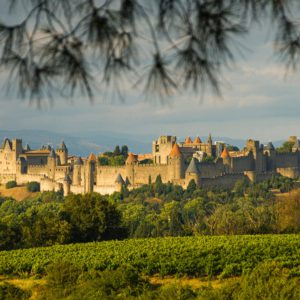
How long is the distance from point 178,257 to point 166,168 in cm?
4581

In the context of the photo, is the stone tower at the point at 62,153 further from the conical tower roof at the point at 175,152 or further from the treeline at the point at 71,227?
the treeline at the point at 71,227

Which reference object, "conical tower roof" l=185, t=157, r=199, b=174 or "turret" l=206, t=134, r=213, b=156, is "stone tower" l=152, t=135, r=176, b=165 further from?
"turret" l=206, t=134, r=213, b=156

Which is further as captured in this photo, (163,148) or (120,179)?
(163,148)

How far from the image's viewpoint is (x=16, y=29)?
4.03 meters

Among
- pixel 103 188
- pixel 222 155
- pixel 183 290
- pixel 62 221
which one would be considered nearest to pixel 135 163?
pixel 103 188

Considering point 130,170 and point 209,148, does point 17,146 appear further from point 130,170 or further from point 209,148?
point 209,148

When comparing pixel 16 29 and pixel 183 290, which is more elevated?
pixel 16 29

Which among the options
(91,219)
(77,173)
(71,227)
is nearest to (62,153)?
(77,173)

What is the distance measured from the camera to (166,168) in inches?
2670

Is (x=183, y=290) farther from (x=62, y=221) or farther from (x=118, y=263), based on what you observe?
(x=62, y=221)

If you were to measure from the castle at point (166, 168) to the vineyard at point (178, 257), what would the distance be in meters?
42.3

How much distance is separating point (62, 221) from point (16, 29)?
2637 centimetres

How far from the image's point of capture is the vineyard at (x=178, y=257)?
848 inches

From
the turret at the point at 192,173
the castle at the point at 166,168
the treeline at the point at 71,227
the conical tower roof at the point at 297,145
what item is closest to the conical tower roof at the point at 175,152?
the castle at the point at 166,168
